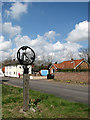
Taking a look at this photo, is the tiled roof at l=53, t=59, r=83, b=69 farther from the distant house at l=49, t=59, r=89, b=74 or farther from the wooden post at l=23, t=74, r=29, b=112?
the wooden post at l=23, t=74, r=29, b=112

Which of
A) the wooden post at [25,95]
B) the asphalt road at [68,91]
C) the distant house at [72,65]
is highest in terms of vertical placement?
the distant house at [72,65]

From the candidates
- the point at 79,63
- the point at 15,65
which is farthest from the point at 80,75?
the point at 15,65

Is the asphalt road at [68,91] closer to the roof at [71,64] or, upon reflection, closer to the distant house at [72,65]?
the distant house at [72,65]

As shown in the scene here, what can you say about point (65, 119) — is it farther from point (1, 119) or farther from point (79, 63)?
point (79, 63)

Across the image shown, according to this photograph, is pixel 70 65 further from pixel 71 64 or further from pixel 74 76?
pixel 74 76

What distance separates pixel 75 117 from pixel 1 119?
242 centimetres

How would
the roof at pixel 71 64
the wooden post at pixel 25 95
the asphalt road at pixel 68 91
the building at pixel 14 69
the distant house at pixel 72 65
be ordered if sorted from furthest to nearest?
the building at pixel 14 69 → the roof at pixel 71 64 → the distant house at pixel 72 65 → the asphalt road at pixel 68 91 → the wooden post at pixel 25 95

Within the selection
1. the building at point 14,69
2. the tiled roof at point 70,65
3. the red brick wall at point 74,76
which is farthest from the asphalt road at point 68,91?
the building at point 14,69

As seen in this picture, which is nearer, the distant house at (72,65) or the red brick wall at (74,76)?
the red brick wall at (74,76)

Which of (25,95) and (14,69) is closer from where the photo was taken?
(25,95)

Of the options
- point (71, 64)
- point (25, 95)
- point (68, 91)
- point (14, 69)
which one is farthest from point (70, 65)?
point (25, 95)

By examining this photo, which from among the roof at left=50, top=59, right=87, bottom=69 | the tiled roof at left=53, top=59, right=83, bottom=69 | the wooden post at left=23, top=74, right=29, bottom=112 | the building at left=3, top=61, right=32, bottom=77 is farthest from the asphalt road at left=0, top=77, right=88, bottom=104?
the building at left=3, top=61, right=32, bottom=77

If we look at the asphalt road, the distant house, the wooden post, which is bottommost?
the asphalt road

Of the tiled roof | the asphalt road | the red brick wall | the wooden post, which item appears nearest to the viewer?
the wooden post
